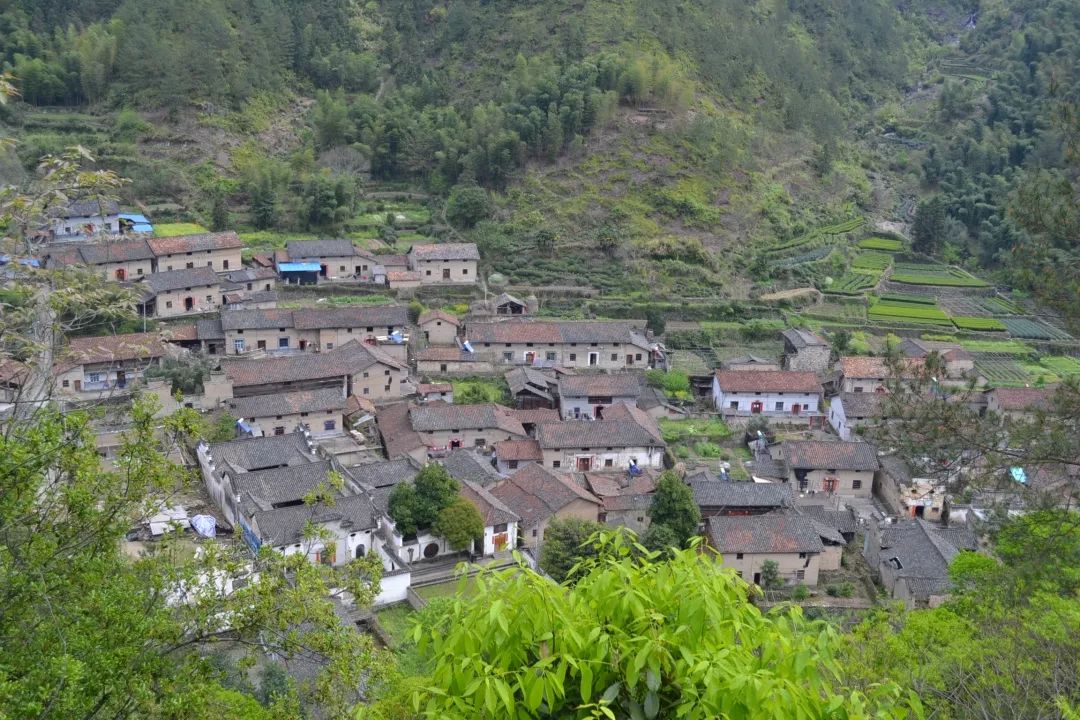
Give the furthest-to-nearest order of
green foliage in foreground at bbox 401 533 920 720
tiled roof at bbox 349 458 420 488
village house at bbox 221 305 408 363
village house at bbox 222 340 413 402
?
1. village house at bbox 221 305 408 363
2. village house at bbox 222 340 413 402
3. tiled roof at bbox 349 458 420 488
4. green foliage in foreground at bbox 401 533 920 720

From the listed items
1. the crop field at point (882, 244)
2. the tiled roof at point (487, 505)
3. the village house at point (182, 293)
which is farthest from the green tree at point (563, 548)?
the crop field at point (882, 244)

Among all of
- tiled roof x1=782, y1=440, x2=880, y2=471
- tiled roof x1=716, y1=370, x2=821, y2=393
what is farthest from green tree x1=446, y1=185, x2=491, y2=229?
tiled roof x1=782, y1=440, x2=880, y2=471

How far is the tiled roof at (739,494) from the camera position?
57.9 ft

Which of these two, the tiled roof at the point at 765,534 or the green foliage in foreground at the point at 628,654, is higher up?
the green foliage in foreground at the point at 628,654

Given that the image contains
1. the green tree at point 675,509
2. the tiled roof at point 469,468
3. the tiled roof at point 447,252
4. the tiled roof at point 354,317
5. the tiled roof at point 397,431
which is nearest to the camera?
the green tree at point 675,509

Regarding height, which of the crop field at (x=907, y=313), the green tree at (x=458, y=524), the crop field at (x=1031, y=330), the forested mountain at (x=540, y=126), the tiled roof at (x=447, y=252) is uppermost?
the forested mountain at (x=540, y=126)

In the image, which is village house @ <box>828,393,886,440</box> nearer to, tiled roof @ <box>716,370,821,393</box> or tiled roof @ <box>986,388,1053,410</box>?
tiled roof @ <box>716,370,821,393</box>

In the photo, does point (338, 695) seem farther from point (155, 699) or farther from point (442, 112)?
point (442, 112)

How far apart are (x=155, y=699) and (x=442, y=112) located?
102ft

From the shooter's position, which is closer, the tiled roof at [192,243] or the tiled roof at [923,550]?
the tiled roof at [923,550]

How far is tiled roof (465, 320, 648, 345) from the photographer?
23.8 meters

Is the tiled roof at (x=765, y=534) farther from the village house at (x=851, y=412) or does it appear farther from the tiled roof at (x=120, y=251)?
the tiled roof at (x=120, y=251)

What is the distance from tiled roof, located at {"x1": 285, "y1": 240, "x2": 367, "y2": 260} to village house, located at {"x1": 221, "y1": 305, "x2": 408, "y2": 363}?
3.33 m

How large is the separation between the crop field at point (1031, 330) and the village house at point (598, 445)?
546 inches
